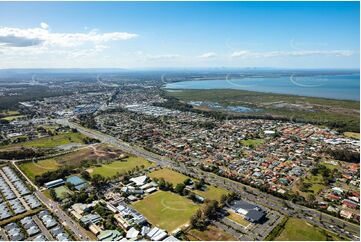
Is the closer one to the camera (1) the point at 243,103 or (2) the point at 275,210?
(2) the point at 275,210

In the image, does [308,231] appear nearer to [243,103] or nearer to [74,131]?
[74,131]

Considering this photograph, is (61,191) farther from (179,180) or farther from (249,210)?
(249,210)

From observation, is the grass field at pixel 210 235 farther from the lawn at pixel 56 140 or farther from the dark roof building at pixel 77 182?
the lawn at pixel 56 140

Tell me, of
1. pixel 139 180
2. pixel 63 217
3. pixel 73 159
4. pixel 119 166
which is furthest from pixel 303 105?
pixel 63 217

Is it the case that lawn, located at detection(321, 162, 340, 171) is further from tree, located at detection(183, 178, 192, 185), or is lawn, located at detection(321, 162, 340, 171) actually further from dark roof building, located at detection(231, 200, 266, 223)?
tree, located at detection(183, 178, 192, 185)

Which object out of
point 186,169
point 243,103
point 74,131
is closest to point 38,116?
point 74,131

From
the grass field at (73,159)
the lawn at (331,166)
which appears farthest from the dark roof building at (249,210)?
the lawn at (331,166)
